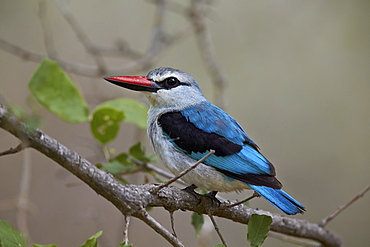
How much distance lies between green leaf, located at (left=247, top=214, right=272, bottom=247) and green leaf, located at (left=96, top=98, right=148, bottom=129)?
100 cm

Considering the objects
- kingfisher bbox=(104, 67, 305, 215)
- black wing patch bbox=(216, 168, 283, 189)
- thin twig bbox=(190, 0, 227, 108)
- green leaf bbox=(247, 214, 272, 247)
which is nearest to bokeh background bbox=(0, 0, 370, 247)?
thin twig bbox=(190, 0, 227, 108)

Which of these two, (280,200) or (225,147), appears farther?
(225,147)

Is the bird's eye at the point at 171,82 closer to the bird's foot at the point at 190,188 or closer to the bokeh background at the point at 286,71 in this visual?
the bird's foot at the point at 190,188

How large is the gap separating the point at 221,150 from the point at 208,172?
129 millimetres

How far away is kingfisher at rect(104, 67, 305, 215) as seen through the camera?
7.00 ft

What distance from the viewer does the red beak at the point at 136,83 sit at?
2360 millimetres

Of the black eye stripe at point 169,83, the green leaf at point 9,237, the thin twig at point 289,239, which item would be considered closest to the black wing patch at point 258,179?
the thin twig at point 289,239

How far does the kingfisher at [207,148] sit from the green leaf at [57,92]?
0.25 metres

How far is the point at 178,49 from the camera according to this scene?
534cm

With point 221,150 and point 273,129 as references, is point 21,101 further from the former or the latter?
point 221,150

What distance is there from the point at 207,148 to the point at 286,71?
11.3 feet

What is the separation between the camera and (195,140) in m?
2.26

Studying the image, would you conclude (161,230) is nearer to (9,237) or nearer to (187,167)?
(9,237)

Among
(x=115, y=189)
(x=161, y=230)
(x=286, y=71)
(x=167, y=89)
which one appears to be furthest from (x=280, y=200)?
(x=286, y=71)
